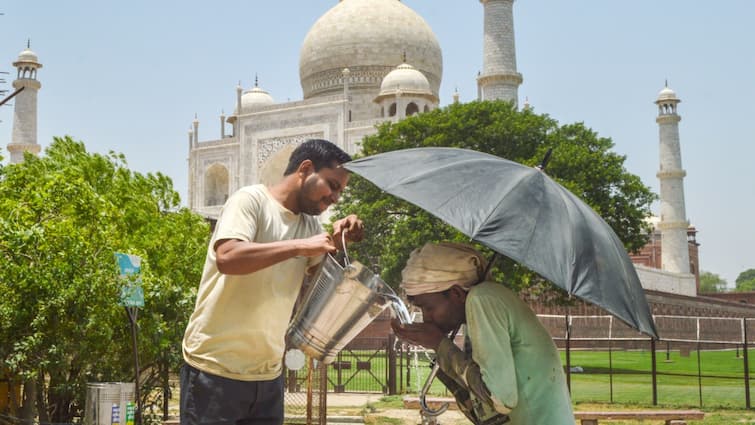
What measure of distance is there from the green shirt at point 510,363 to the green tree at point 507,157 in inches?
A: 632

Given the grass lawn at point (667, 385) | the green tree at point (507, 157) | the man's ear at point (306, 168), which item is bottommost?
the grass lawn at point (667, 385)

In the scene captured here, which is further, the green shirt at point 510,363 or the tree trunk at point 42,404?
the tree trunk at point 42,404

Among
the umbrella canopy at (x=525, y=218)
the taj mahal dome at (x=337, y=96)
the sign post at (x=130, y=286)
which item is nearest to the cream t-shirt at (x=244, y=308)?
the umbrella canopy at (x=525, y=218)

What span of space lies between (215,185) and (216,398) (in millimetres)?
37794

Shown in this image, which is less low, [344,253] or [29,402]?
[344,253]

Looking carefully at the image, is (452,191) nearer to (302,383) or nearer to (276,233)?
(276,233)

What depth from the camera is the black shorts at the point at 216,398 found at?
2.48m

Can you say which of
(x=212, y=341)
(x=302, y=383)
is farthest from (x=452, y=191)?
(x=302, y=383)

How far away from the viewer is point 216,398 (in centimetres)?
248

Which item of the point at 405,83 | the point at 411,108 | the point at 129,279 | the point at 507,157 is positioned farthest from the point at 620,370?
the point at 405,83

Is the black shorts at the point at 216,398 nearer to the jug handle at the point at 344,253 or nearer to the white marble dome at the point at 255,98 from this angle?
the jug handle at the point at 344,253

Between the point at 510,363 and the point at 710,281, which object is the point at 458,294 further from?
the point at 710,281

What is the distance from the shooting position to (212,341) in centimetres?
249

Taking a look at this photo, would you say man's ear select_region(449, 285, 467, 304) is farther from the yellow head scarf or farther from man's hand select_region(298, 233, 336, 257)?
man's hand select_region(298, 233, 336, 257)
